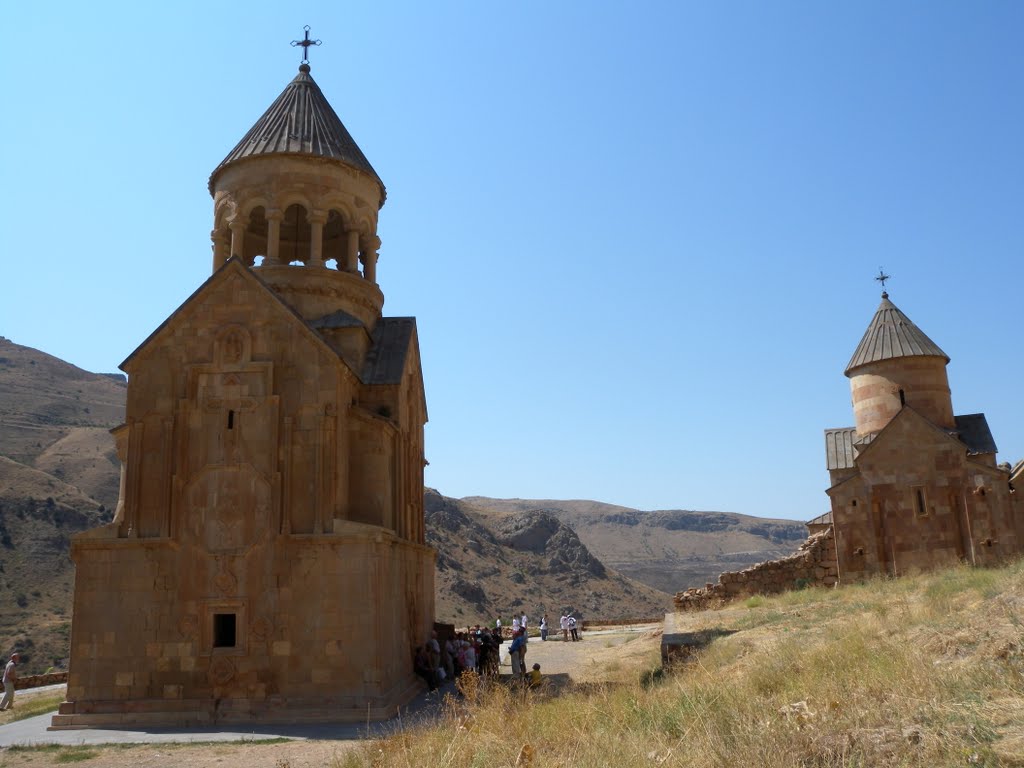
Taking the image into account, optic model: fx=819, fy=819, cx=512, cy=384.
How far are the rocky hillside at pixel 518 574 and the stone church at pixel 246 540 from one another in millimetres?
25570

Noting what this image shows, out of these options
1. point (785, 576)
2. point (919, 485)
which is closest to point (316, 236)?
point (785, 576)

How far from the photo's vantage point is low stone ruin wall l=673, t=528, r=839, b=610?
21703mm

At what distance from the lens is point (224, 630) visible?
11.1 m

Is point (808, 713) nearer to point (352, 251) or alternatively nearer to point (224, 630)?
point (224, 630)

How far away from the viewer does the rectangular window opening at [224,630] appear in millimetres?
11031

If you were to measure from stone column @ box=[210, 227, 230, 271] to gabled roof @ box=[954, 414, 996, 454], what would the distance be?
18.6m

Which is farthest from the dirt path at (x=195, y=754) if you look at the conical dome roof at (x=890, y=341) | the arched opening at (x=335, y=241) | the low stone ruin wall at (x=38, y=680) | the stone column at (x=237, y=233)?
the conical dome roof at (x=890, y=341)

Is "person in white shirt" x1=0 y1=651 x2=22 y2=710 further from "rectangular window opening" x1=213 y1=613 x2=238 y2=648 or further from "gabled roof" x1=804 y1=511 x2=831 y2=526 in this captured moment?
"gabled roof" x1=804 y1=511 x2=831 y2=526

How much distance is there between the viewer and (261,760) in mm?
8312

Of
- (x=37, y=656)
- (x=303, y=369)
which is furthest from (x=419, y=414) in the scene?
(x=37, y=656)

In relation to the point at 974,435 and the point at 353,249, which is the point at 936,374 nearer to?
the point at 974,435

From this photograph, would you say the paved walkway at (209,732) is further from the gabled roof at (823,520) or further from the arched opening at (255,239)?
the gabled roof at (823,520)

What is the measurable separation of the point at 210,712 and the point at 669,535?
90435mm

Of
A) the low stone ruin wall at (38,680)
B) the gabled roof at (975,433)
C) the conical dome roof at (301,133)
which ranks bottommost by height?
the low stone ruin wall at (38,680)
